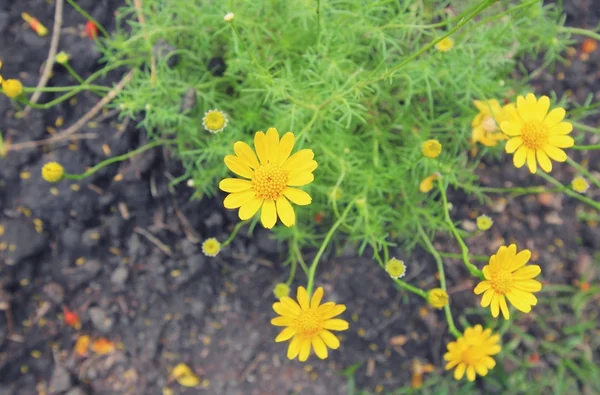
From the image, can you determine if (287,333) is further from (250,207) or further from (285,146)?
(285,146)

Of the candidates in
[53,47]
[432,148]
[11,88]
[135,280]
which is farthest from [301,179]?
[53,47]

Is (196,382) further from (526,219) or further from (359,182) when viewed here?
(526,219)

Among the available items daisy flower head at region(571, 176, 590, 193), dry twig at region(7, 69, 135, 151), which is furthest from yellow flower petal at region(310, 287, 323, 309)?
dry twig at region(7, 69, 135, 151)

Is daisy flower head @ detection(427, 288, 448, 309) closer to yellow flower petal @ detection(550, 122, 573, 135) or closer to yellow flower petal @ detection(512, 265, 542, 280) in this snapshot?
yellow flower petal @ detection(512, 265, 542, 280)

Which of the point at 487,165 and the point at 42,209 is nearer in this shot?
the point at 42,209

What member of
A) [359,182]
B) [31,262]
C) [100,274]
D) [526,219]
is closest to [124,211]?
[100,274]

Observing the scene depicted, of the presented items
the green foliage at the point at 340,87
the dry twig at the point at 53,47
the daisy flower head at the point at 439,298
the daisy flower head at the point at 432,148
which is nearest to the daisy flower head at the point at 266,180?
the green foliage at the point at 340,87
